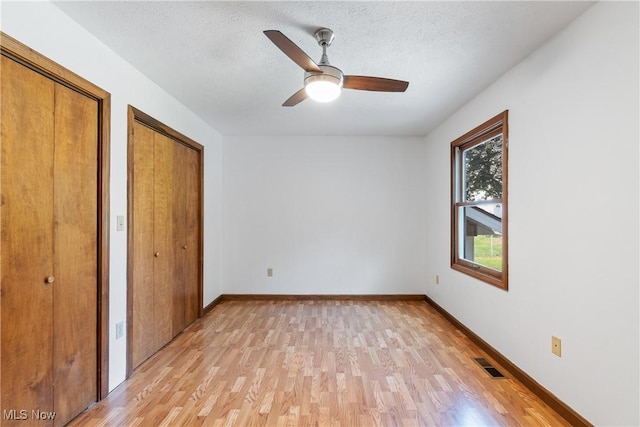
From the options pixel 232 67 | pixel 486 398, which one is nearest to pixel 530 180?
pixel 486 398

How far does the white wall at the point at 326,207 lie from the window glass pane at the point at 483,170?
3.62 ft

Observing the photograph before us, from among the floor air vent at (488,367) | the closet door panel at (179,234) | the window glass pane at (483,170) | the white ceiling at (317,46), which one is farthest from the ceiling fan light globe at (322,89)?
the floor air vent at (488,367)

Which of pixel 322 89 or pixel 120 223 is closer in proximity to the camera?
pixel 322 89

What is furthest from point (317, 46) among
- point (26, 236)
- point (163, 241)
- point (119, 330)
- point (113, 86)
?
point (119, 330)

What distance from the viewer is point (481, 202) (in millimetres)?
3088

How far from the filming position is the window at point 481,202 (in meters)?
2.65

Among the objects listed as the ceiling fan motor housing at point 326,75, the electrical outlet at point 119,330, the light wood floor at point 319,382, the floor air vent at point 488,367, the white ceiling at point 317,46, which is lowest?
the light wood floor at point 319,382

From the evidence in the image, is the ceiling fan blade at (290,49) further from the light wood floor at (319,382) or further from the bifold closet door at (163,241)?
the light wood floor at (319,382)

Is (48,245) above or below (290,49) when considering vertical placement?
below

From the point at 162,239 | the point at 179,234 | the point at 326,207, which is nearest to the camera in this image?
the point at 162,239

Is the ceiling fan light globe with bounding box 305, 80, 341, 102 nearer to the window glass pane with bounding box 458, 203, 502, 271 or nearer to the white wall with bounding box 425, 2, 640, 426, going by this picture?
the white wall with bounding box 425, 2, 640, 426

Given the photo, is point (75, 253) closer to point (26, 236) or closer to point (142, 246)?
point (26, 236)

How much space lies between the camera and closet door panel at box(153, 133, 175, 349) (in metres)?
2.85

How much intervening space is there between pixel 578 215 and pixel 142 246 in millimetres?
3114
